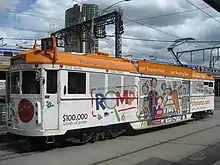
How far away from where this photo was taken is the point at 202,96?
2219 cm

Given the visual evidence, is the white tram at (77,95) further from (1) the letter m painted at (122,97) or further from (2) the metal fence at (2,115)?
(2) the metal fence at (2,115)

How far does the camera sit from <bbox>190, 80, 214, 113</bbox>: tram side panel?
20.8m

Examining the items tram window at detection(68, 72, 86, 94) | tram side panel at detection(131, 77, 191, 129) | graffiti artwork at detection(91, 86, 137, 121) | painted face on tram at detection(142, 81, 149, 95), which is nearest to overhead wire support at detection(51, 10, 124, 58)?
tram side panel at detection(131, 77, 191, 129)

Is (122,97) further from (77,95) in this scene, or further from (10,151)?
(10,151)

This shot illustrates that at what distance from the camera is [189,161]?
9445mm

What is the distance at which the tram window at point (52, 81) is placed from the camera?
1109cm

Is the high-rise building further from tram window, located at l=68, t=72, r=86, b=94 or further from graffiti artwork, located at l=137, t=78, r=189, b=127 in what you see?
tram window, located at l=68, t=72, r=86, b=94

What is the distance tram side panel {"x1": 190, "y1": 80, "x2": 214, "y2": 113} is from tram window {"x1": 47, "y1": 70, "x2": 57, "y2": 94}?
1136 cm

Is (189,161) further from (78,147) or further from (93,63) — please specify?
(93,63)

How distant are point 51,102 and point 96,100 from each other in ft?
6.67

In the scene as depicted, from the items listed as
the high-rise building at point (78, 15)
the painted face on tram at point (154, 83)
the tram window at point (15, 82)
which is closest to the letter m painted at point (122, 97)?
the painted face on tram at point (154, 83)

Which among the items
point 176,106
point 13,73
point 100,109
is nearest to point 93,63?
point 100,109

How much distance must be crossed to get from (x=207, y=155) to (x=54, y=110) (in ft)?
15.8

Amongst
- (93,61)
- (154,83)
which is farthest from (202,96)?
(93,61)
